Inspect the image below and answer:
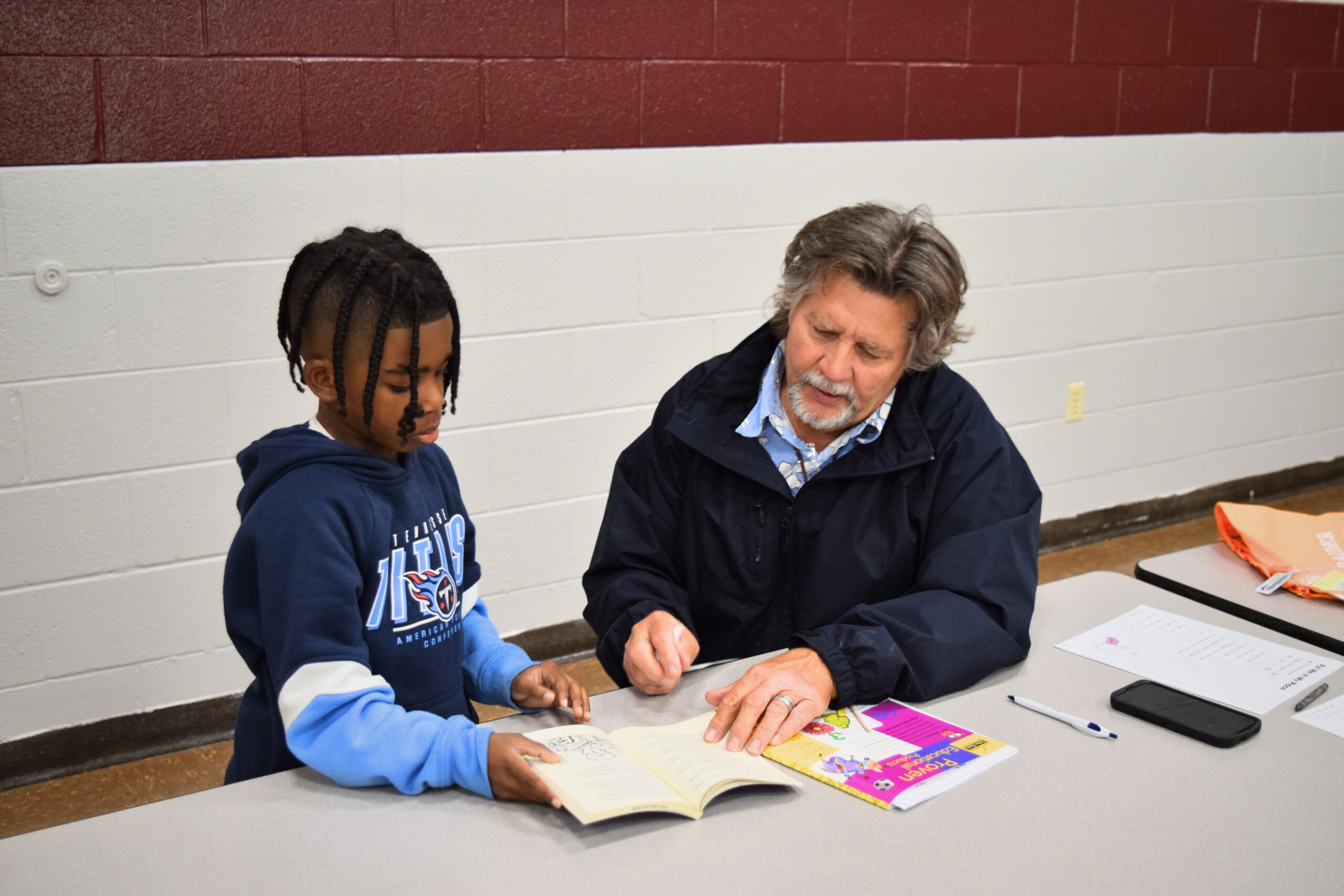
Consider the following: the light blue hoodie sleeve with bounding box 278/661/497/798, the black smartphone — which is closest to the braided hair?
the light blue hoodie sleeve with bounding box 278/661/497/798

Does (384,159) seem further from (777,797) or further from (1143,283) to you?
(1143,283)

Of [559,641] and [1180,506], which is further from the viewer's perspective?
[1180,506]

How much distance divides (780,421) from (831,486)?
130 millimetres

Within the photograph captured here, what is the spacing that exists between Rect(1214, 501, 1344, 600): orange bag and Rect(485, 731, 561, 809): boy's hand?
1.28 metres

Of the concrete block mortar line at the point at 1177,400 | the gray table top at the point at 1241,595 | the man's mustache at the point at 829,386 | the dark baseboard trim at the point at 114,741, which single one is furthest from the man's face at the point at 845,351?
the concrete block mortar line at the point at 1177,400

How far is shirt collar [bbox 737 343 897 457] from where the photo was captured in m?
1.68

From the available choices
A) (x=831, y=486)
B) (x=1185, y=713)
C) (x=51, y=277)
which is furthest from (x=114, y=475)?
(x=1185, y=713)

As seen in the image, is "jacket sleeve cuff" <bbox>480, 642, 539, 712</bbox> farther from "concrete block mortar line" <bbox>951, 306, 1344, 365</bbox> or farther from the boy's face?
"concrete block mortar line" <bbox>951, 306, 1344, 365</bbox>

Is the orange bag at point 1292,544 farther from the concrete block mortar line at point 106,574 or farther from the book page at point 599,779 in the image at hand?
the concrete block mortar line at point 106,574

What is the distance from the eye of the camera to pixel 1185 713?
1.38 metres

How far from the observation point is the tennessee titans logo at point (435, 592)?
4.29 ft

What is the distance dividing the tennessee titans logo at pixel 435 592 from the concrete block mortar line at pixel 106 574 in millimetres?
1433

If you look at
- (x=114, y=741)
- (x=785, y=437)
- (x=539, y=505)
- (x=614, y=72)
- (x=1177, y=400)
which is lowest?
(x=114, y=741)

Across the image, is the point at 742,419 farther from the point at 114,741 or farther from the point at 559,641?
the point at 114,741
